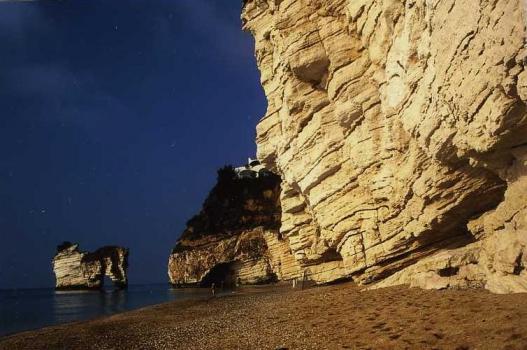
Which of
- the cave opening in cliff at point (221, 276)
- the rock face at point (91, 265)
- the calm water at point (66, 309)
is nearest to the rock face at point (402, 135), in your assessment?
the calm water at point (66, 309)

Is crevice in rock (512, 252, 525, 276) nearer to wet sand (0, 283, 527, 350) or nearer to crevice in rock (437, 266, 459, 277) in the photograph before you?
wet sand (0, 283, 527, 350)

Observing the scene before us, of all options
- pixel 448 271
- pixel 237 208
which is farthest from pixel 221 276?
pixel 448 271

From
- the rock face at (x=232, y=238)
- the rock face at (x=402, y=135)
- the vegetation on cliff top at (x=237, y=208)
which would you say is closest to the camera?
the rock face at (x=402, y=135)

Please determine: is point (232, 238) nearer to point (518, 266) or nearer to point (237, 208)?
point (237, 208)

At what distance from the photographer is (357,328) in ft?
37.0

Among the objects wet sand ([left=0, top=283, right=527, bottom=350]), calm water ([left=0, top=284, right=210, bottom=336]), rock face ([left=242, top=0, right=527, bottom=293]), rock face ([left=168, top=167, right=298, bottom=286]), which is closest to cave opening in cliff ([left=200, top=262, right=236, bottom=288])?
rock face ([left=168, top=167, right=298, bottom=286])

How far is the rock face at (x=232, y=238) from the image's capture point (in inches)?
2667

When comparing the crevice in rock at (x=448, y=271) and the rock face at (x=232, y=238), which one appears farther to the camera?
the rock face at (x=232, y=238)

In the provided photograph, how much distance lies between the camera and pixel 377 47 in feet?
58.7

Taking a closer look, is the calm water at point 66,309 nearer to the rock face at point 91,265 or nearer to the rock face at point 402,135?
the rock face at point 402,135

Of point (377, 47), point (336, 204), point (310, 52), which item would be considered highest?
point (310, 52)

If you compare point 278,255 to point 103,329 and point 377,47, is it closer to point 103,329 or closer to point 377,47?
point 103,329

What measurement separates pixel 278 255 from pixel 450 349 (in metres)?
47.5

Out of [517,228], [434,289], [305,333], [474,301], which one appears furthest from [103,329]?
[517,228]
